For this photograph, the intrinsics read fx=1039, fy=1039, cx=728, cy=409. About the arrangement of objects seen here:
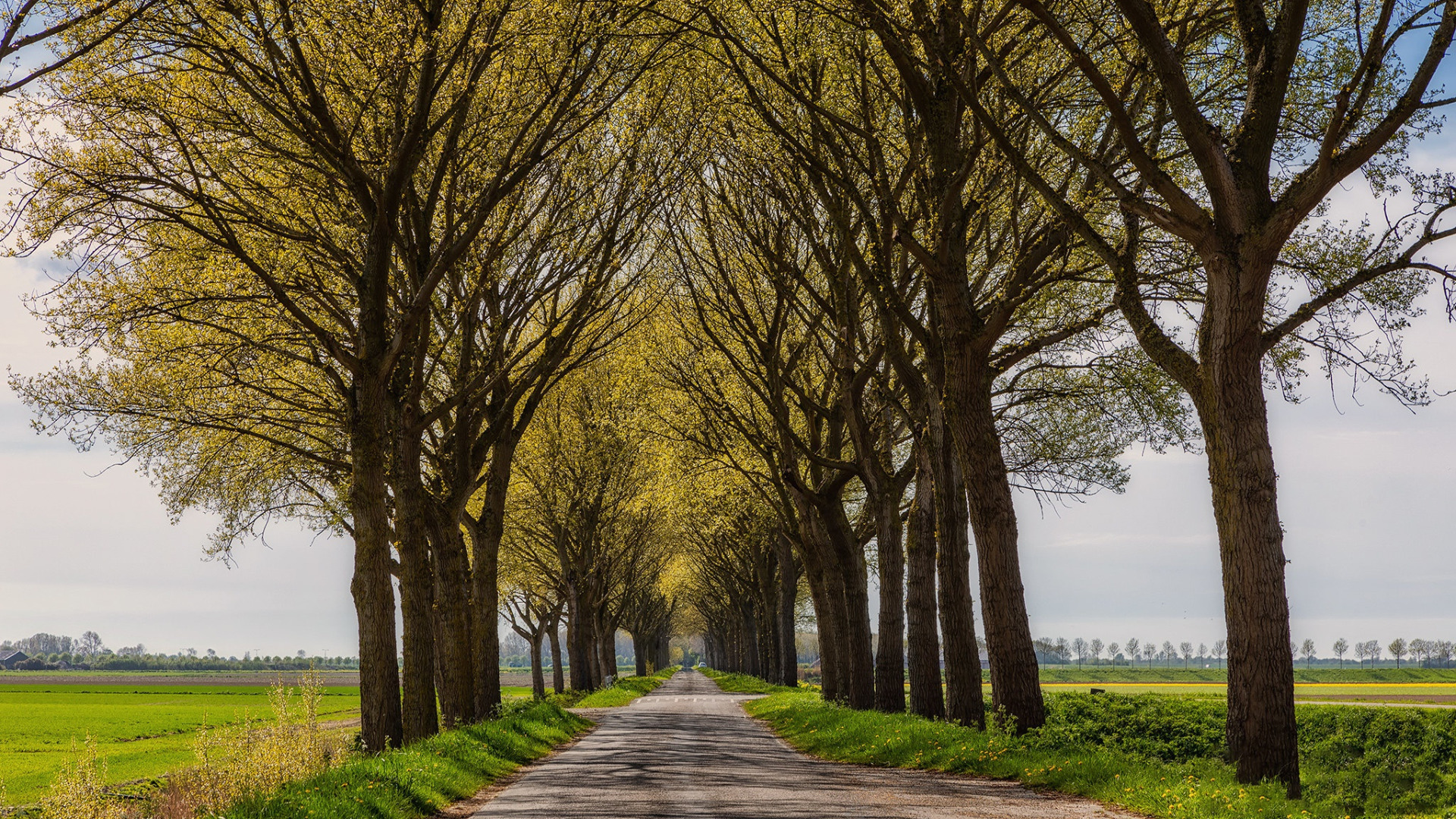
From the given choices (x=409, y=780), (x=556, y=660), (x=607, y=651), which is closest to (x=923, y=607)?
(x=409, y=780)

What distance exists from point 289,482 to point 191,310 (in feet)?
26.6

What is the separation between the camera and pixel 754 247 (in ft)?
74.4

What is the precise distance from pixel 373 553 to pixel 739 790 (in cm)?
624

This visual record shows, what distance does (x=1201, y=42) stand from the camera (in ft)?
48.3

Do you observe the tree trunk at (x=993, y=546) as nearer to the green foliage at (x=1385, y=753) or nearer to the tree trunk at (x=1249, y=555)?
the green foliage at (x=1385, y=753)

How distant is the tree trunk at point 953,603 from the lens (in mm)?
15781

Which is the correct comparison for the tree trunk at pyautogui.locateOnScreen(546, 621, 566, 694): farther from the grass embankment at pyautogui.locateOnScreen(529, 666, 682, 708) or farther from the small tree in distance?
the small tree in distance

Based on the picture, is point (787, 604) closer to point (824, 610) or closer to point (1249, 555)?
point (824, 610)

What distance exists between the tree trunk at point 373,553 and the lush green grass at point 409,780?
3.36 ft

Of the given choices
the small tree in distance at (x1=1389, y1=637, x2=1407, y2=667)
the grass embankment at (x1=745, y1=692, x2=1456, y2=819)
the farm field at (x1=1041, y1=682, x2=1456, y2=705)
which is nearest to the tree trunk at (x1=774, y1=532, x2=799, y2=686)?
the grass embankment at (x1=745, y1=692, x2=1456, y2=819)

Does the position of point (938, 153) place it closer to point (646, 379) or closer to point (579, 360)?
point (579, 360)

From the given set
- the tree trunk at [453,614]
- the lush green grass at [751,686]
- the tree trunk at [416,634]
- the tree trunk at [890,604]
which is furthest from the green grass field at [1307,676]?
the tree trunk at [416,634]

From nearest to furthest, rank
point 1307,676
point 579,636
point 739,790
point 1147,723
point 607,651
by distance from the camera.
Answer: point 739,790, point 1147,723, point 579,636, point 607,651, point 1307,676

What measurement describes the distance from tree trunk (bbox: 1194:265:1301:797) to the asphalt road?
1.53 meters
